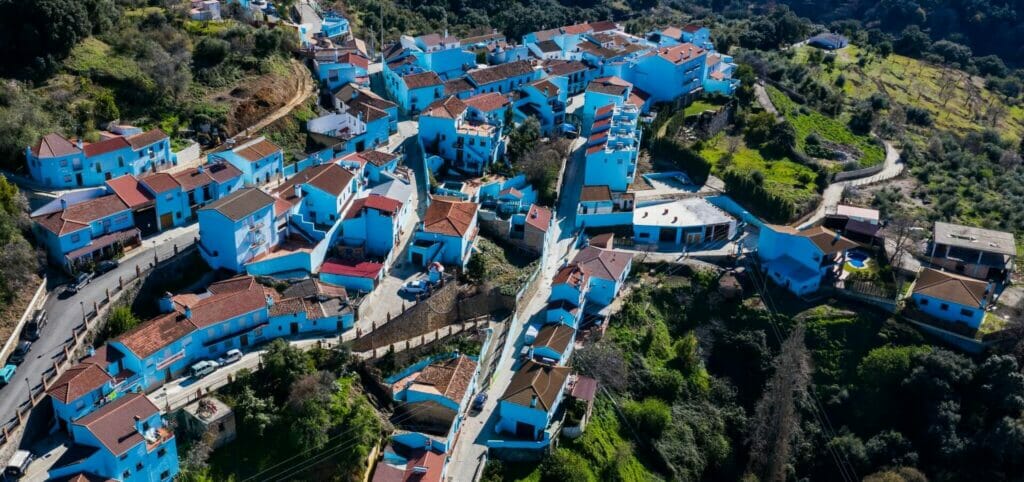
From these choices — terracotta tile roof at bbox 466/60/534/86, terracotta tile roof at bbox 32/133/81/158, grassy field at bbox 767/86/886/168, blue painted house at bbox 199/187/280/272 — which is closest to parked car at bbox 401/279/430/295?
blue painted house at bbox 199/187/280/272

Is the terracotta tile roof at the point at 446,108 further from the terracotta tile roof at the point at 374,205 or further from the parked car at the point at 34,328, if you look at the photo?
the parked car at the point at 34,328

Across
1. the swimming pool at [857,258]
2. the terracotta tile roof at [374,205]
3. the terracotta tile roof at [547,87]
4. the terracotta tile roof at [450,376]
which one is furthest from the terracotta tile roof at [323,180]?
the swimming pool at [857,258]

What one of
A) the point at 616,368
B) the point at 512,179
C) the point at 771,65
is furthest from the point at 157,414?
the point at 771,65

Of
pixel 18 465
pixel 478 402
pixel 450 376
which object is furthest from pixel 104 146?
pixel 478 402

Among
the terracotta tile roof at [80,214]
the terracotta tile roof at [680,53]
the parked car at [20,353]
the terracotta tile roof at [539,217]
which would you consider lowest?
the terracotta tile roof at [539,217]

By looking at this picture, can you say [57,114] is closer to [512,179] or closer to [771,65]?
[512,179]

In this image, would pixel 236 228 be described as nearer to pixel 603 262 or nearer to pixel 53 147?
pixel 53 147

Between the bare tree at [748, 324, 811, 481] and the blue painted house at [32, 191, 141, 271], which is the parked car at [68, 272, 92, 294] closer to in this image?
the blue painted house at [32, 191, 141, 271]
